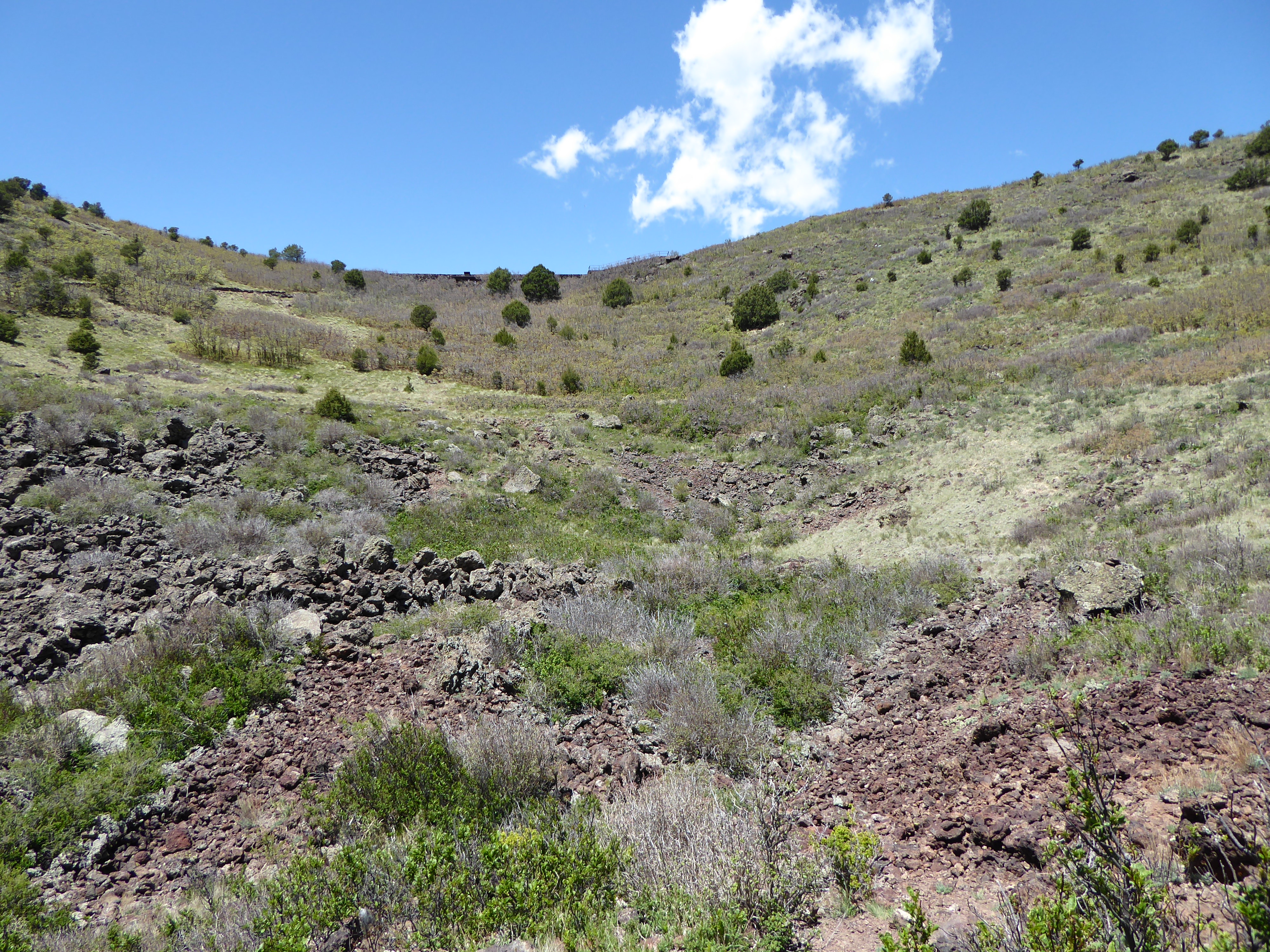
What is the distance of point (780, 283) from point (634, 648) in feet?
98.3

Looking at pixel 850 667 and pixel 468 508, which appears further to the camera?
pixel 468 508

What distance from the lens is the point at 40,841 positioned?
139 inches

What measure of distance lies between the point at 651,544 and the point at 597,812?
676 cm

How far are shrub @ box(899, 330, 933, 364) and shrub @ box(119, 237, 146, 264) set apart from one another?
35404mm

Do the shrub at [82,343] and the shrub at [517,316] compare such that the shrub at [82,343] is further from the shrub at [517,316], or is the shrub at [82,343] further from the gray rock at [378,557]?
the shrub at [517,316]

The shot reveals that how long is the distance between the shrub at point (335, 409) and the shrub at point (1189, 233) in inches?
1196

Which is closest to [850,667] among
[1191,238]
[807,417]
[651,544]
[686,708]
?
[686,708]

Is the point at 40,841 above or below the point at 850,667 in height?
above

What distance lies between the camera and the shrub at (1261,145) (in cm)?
2809

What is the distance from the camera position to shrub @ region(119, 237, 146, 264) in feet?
89.9

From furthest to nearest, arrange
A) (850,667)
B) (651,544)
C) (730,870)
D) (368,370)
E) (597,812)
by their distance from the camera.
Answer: (368,370) → (651,544) → (850,667) → (597,812) → (730,870)

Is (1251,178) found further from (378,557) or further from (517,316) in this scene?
(378,557)

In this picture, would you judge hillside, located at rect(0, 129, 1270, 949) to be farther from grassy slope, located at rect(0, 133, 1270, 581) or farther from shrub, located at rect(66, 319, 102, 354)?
shrub, located at rect(66, 319, 102, 354)

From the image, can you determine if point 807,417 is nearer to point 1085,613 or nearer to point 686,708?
point 1085,613
